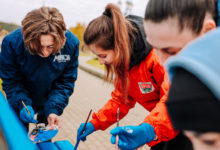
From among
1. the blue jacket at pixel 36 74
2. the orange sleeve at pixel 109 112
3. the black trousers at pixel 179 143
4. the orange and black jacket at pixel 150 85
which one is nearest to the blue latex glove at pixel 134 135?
the orange and black jacket at pixel 150 85

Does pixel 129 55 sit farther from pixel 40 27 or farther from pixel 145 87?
pixel 40 27

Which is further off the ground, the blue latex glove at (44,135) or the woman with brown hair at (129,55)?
the woman with brown hair at (129,55)

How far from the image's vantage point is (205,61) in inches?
12.4

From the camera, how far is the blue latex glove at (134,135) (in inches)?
40.4

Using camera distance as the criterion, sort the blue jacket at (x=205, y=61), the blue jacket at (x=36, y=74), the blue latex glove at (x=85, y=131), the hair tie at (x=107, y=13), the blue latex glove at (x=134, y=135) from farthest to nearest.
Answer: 1. the blue jacket at (x=36, y=74)
2. the blue latex glove at (x=85, y=131)
3. the hair tie at (x=107, y=13)
4. the blue latex glove at (x=134, y=135)
5. the blue jacket at (x=205, y=61)

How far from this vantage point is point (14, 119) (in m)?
1.58

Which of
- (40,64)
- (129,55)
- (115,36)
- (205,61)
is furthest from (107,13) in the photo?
(205,61)

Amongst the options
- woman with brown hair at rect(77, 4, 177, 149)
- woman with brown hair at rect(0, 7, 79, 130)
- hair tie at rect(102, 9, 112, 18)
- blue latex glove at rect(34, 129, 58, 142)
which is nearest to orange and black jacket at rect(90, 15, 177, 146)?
woman with brown hair at rect(77, 4, 177, 149)

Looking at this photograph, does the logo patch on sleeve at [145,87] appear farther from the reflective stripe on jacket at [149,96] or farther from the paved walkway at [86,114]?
the paved walkway at [86,114]

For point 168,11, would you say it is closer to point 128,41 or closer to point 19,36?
point 128,41

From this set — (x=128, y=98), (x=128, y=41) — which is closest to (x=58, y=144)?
(x=128, y=98)

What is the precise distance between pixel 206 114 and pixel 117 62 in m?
0.96

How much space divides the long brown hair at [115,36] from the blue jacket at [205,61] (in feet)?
2.95

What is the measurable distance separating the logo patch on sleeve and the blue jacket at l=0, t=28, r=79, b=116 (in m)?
0.81
